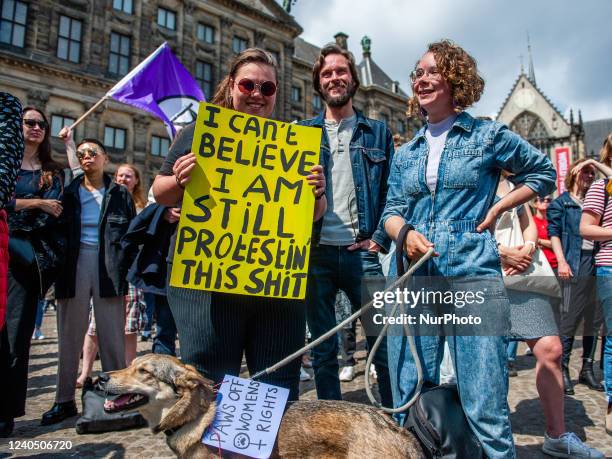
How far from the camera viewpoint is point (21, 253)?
3518mm

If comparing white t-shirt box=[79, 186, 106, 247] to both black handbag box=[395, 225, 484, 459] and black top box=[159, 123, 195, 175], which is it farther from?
black handbag box=[395, 225, 484, 459]

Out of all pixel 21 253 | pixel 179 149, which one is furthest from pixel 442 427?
pixel 21 253

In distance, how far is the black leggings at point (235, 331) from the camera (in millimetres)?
2199

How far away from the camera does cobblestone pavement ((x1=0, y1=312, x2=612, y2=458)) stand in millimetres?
3227

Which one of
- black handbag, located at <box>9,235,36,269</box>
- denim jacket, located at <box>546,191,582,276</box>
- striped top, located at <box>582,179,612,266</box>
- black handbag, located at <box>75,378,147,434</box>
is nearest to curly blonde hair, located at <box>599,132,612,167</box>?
striped top, located at <box>582,179,612,266</box>

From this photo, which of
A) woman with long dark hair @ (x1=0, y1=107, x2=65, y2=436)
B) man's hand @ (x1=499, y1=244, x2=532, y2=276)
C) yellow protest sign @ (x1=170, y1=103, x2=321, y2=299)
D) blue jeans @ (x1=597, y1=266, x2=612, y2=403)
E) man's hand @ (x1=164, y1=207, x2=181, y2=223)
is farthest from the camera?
man's hand @ (x1=164, y1=207, x2=181, y2=223)

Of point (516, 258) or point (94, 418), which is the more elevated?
point (516, 258)

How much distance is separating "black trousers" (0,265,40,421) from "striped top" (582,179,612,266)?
15.7 feet

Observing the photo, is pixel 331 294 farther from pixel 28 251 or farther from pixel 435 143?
pixel 28 251

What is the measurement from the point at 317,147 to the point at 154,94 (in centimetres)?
915

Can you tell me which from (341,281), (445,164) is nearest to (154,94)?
(341,281)

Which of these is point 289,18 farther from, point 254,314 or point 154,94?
point 254,314

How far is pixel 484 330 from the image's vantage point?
2.05 meters

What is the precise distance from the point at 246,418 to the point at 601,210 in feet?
11.7
